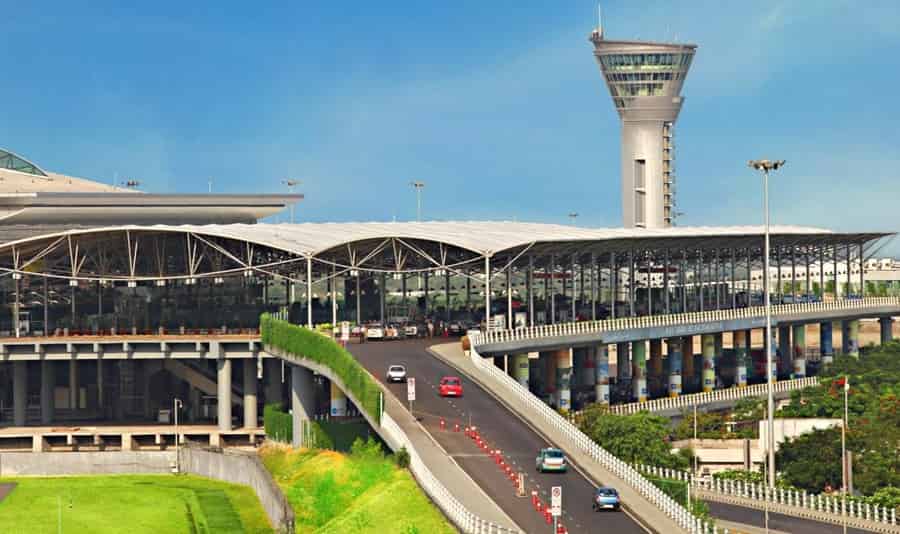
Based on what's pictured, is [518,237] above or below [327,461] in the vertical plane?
above

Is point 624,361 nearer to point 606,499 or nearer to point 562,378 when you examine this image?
point 562,378

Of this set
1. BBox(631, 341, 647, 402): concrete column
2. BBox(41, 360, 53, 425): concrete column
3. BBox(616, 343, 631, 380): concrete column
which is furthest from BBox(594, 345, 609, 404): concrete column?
BBox(41, 360, 53, 425): concrete column

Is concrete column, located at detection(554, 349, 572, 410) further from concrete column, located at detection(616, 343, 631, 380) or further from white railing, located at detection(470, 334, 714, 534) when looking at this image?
concrete column, located at detection(616, 343, 631, 380)

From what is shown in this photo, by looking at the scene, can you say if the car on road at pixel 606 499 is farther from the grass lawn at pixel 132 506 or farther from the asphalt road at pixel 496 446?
the grass lawn at pixel 132 506

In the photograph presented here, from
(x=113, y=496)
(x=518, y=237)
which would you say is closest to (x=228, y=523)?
(x=113, y=496)

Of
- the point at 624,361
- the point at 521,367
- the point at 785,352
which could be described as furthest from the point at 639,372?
the point at 785,352

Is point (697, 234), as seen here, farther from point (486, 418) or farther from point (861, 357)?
point (486, 418)

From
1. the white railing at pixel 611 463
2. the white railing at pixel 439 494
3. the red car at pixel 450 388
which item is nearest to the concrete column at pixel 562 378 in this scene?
the white railing at pixel 611 463
